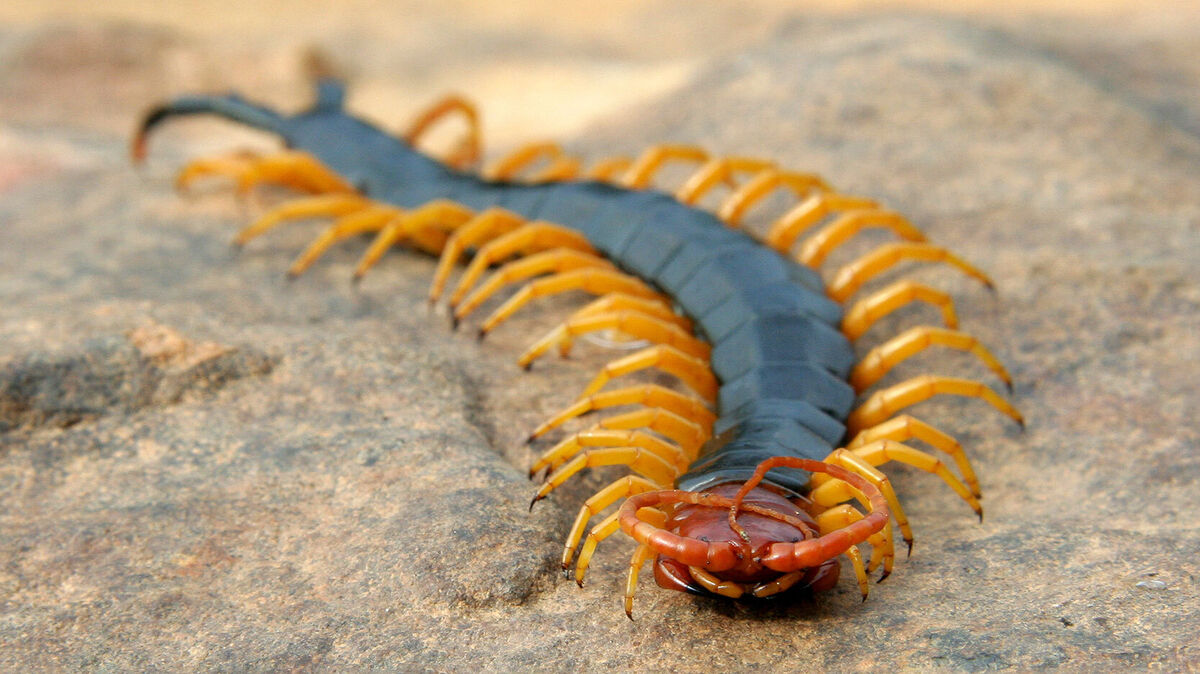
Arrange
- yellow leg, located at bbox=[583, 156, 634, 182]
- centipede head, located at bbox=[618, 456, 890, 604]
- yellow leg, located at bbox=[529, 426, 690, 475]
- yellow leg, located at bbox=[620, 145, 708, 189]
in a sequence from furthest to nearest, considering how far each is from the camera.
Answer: yellow leg, located at bbox=[583, 156, 634, 182], yellow leg, located at bbox=[620, 145, 708, 189], yellow leg, located at bbox=[529, 426, 690, 475], centipede head, located at bbox=[618, 456, 890, 604]

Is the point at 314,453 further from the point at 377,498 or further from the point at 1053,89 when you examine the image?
the point at 1053,89

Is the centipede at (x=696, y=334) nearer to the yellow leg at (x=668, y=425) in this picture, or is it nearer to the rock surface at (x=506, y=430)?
the yellow leg at (x=668, y=425)

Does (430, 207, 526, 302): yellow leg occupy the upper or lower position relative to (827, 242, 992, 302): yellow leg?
upper

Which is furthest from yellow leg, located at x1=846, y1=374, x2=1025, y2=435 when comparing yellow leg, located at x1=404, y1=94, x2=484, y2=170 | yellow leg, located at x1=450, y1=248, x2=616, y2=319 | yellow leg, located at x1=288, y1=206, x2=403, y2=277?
yellow leg, located at x1=404, y1=94, x2=484, y2=170

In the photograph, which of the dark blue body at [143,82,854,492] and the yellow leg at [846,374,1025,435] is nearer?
the dark blue body at [143,82,854,492]

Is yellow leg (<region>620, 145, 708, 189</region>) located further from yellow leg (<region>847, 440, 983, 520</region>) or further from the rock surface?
yellow leg (<region>847, 440, 983, 520</region>)

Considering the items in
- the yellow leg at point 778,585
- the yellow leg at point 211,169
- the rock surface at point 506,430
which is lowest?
the rock surface at point 506,430

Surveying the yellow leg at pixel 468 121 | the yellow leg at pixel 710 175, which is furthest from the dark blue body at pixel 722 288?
the yellow leg at pixel 468 121
